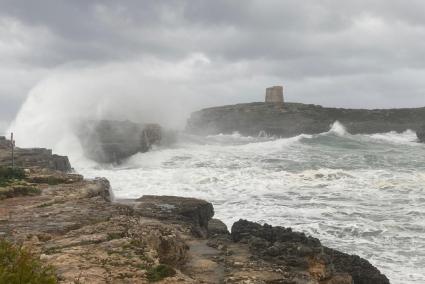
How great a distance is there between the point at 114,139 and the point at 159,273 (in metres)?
25.4

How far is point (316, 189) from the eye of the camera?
17.9 meters

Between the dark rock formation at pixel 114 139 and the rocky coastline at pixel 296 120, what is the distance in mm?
23733

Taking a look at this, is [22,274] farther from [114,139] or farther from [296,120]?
[296,120]

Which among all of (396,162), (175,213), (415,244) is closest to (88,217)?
(175,213)

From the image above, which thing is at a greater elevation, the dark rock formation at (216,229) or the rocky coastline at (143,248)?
the rocky coastline at (143,248)

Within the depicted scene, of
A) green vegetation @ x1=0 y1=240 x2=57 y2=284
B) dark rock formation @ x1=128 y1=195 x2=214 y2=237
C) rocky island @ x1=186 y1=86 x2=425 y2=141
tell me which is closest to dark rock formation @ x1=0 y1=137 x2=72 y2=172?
dark rock formation @ x1=128 y1=195 x2=214 y2=237

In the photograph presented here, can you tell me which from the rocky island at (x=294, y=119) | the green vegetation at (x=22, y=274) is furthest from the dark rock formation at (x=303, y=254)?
the rocky island at (x=294, y=119)

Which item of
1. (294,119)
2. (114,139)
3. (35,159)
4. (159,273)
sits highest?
(294,119)

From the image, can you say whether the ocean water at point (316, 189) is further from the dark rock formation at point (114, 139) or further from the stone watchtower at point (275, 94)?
the stone watchtower at point (275, 94)

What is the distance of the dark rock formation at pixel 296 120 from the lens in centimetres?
5412

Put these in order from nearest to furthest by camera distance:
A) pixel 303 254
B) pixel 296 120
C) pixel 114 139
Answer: pixel 303 254, pixel 114 139, pixel 296 120

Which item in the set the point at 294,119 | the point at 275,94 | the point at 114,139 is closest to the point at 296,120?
the point at 294,119

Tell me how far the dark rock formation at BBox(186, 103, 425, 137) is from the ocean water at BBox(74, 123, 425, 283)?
22168mm

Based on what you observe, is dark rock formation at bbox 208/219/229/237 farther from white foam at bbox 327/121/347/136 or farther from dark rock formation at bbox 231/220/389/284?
white foam at bbox 327/121/347/136
